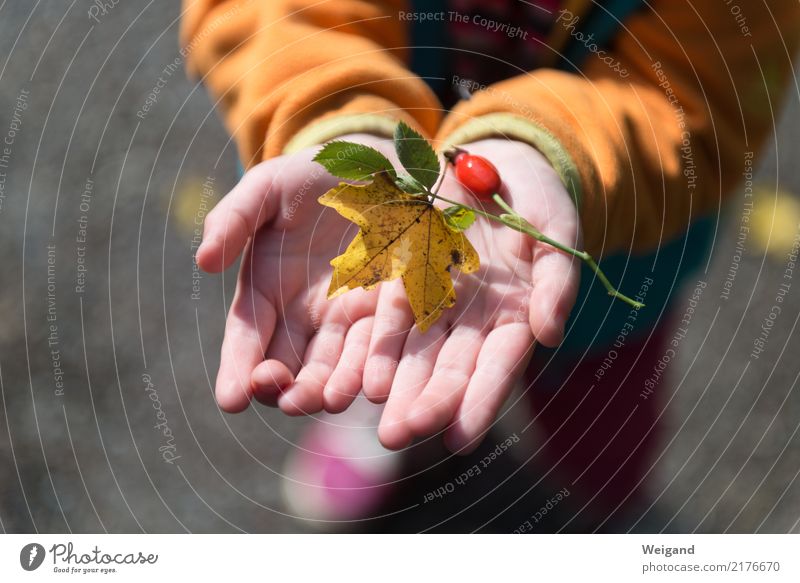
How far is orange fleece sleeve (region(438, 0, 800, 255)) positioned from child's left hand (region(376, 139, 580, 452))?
37 mm

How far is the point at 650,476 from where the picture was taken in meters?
0.75

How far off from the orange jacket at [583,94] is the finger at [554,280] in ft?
0.11

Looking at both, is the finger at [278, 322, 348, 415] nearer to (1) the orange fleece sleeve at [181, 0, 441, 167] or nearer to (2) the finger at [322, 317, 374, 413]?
(2) the finger at [322, 317, 374, 413]

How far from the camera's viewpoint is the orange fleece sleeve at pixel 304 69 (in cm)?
55

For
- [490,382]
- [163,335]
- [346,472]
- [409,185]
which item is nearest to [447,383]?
[490,382]

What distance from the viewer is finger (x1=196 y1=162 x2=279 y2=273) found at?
0.45 meters

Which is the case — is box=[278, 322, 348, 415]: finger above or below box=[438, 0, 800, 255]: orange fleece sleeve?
below

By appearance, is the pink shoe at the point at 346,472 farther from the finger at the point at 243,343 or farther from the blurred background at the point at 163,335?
the finger at the point at 243,343

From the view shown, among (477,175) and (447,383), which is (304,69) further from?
(447,383)

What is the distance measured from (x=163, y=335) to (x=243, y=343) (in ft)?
1.21

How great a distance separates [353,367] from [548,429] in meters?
0.28

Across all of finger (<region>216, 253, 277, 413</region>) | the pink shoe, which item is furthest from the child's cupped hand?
the pink shoe

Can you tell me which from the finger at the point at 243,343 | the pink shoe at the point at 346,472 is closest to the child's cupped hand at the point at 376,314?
the finger at the point at 243,343
